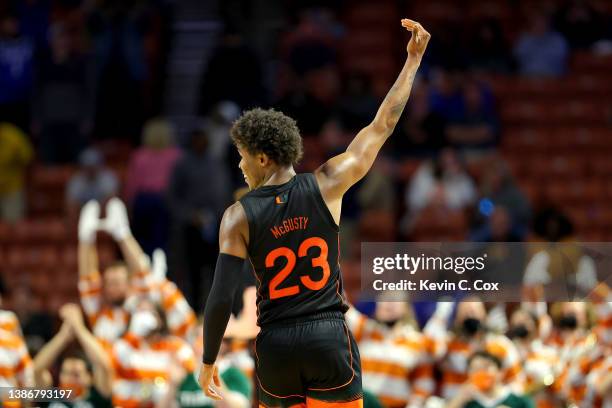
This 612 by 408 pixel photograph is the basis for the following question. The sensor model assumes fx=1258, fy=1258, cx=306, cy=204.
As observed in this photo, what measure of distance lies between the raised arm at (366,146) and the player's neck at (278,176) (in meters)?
0.13

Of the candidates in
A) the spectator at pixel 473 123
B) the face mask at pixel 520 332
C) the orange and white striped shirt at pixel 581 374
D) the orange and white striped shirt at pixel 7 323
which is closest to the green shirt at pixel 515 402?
the orange and white striped shirt at pixel 581 374

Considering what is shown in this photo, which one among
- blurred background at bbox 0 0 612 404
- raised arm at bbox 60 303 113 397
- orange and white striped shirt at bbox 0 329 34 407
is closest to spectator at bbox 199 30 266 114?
blurred background at bbox 0 0 612 404

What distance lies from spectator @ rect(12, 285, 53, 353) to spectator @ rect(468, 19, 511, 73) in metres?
6.08

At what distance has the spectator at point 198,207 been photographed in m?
12.6

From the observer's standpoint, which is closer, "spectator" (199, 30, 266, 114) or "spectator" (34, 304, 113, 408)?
"spectator" (34, 304, 113, 408)

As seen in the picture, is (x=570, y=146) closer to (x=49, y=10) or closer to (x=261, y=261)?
(x=49, y=10)

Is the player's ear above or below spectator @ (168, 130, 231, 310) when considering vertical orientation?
below

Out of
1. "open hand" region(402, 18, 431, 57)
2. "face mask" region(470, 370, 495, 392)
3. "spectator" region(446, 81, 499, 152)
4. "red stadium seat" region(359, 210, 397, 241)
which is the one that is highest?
"spectator" region(446, 81, 499, 152)

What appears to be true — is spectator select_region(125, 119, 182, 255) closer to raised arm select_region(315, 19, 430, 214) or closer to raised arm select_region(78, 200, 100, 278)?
raised arm select_region(78, 200, 100, 278)

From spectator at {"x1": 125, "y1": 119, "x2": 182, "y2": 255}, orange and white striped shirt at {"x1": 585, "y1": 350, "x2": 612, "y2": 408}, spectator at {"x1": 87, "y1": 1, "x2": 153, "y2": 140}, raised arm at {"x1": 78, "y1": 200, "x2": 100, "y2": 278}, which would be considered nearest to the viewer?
orange and white striped shirt at {"x1": 585, "y1": 350, "x2": 612, "y2": 408}

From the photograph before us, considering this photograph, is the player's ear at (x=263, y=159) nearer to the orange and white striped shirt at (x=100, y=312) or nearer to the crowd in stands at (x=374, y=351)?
the crowd in stands at (x=374, y=351)

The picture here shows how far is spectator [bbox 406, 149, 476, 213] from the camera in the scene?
1342cm

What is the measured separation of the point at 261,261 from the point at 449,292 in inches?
66.3

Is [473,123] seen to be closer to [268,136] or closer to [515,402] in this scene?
[515,402]
